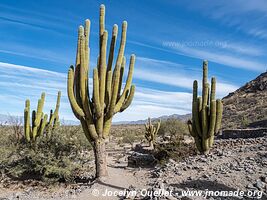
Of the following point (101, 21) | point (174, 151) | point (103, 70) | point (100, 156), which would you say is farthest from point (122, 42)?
point (174, 151)

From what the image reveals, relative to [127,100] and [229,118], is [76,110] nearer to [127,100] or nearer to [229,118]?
[127,100]

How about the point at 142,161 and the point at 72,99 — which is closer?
the point at 72,99

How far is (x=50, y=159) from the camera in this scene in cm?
991

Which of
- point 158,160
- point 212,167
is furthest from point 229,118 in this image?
point 212,167

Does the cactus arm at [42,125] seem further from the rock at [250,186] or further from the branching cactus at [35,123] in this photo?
the rock at [250,186]

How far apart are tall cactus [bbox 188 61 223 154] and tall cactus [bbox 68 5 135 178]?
3.10m

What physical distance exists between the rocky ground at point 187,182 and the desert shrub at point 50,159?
540mm

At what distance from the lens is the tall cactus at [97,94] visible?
891 cm

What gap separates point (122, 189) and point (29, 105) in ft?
21.8

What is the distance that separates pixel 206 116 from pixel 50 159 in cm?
539

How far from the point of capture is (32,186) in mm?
9625

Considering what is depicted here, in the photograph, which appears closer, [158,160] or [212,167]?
[212,167]

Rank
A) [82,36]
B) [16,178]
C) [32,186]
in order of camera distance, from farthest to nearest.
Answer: [16,178], [32,186], [82,36]

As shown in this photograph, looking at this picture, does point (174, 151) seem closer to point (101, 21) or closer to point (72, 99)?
point (72, 99)
